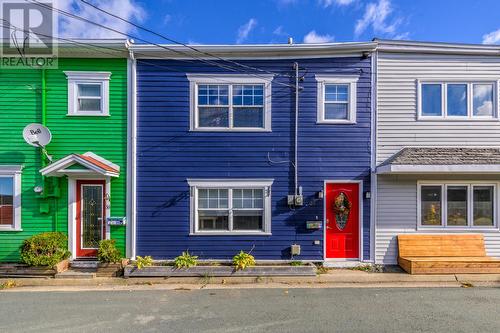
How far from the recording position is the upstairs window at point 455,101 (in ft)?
26.9

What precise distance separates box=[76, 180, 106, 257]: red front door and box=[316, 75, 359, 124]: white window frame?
659cm

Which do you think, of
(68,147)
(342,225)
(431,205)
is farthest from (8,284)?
(431,205)

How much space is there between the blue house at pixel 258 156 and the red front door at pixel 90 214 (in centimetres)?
100

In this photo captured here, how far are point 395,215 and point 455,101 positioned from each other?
12.5ft

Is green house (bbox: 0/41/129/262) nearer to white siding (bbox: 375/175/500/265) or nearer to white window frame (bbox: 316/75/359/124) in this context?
white window frame (bbox: 316/75/359/124)

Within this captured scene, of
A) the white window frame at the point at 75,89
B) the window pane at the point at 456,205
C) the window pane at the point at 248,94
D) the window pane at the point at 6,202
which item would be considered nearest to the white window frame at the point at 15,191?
the window pane at the point at 6,202

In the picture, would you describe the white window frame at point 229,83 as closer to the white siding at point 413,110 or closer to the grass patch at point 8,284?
the white siding at point 413,110

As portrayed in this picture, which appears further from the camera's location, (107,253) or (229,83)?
(229,83)

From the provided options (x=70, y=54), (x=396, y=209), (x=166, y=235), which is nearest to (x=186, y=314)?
(x=166, y=235)

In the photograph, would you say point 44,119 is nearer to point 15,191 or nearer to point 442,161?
point 15,191

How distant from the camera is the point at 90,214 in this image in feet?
26.3

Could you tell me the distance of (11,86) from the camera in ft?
26.3

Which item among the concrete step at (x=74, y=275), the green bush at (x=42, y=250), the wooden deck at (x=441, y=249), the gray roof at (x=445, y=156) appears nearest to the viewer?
the green bush at (x=42, y=250)

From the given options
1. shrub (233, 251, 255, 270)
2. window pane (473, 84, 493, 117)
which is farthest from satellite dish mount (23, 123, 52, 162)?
window pane (473, 84, 493, 117)
